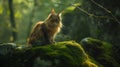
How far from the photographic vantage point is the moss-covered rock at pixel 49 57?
29.1 ft

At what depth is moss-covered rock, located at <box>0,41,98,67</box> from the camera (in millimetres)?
8867

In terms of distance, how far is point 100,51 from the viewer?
11852 mm

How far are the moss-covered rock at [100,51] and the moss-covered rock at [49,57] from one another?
1617 millimetres

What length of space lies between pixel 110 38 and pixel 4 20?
19.2m

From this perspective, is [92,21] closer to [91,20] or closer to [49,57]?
[91,20]

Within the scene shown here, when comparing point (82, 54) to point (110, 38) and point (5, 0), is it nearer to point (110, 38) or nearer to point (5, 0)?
point (110, 38)

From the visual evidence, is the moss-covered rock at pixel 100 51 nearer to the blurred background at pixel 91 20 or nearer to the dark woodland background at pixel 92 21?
the dark woodland background at pixel 92 21

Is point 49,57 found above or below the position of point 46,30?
below

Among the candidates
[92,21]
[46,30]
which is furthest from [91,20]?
[46,30]

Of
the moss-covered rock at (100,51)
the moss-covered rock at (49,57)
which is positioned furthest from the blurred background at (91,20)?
the moss-covered rock at (49,57)

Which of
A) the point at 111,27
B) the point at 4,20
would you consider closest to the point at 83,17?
the point at 111,27

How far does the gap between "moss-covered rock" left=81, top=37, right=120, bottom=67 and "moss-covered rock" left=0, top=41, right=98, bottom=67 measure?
1617 mm

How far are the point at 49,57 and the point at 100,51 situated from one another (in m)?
3.57

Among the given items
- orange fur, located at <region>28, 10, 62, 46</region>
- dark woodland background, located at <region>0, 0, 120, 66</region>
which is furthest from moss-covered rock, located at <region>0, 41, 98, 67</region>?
dark woodland background, located at <region>0, 0, 120, 66</region>
